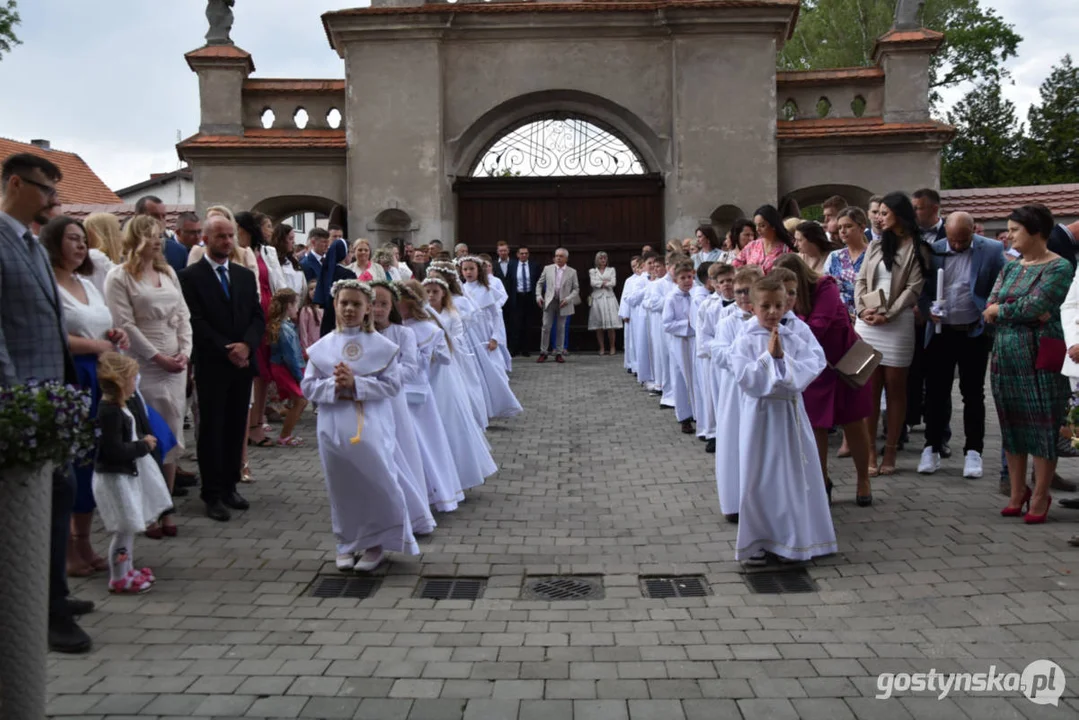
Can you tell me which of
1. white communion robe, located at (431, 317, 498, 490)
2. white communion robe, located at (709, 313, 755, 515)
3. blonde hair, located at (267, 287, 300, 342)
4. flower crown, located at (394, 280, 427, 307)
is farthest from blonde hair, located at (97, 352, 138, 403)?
blonde hair, located at (267, 287, 300, 342)

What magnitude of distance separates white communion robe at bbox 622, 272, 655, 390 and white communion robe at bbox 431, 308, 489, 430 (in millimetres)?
4565

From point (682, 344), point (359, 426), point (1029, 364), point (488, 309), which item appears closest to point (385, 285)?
point (359, 426)

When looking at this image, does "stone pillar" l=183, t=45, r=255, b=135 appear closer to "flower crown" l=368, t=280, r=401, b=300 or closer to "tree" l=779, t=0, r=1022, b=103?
"flower crown" l=368, t=280, r=401, b=300

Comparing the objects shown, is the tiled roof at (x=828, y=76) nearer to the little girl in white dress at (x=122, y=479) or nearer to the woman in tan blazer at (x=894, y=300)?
the woman in tan blazer at (x=894, y=300)

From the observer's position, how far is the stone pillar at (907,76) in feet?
61.4

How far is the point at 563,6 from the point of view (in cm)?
1861

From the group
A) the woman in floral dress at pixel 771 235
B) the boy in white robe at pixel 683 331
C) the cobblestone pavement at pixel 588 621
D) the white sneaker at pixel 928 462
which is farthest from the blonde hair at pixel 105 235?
the white sneaker at pixel 928 462

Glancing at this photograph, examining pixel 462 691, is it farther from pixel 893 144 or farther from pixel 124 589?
pixel 893 144

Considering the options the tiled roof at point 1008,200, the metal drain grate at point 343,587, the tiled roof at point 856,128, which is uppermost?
the tiled roof at point 856,128

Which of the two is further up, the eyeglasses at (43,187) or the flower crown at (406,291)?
the eyeglasses at (43,187)

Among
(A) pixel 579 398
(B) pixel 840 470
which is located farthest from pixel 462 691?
(A) pixel 579 398

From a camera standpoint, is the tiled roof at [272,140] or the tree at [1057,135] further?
the tree at [1057,135]

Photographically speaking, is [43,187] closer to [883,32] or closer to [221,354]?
[221,354]

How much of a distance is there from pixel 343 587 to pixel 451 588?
62cm
